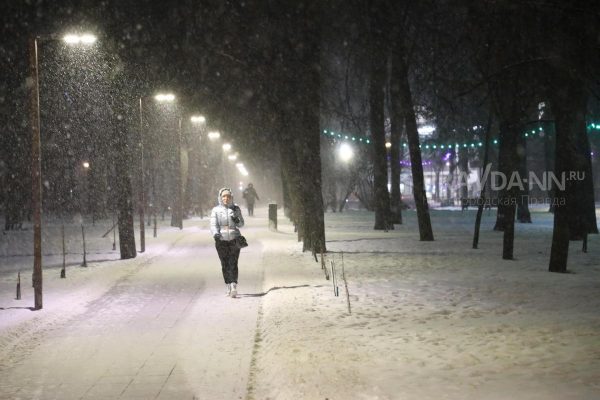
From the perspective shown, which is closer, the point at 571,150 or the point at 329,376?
the point at 329,376

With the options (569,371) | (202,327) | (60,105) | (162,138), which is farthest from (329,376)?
(162,138)

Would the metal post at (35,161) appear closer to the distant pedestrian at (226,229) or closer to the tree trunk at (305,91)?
the distant pedestrian at (226,229)

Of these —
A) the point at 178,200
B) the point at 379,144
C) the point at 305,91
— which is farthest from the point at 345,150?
the point at 305,91

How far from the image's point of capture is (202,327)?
32.2 ft

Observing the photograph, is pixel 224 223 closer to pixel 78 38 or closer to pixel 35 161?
pixel 35 161

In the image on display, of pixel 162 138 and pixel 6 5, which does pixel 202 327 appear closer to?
pixel 6 5

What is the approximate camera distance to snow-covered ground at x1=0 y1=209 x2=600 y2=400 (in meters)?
6.70

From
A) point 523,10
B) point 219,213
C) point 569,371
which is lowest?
point 569,371

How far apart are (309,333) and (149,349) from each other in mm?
1939

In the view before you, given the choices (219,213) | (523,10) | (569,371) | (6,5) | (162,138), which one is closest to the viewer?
(569,371)

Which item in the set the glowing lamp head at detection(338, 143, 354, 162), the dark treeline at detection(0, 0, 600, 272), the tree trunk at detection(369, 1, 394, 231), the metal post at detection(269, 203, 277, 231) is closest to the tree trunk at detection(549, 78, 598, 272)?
the dark treeline at detection(0, 0, 600, 272)

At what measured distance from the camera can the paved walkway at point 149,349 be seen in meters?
6.77

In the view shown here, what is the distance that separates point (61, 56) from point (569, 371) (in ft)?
111

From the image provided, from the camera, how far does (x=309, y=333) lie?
9.09m
